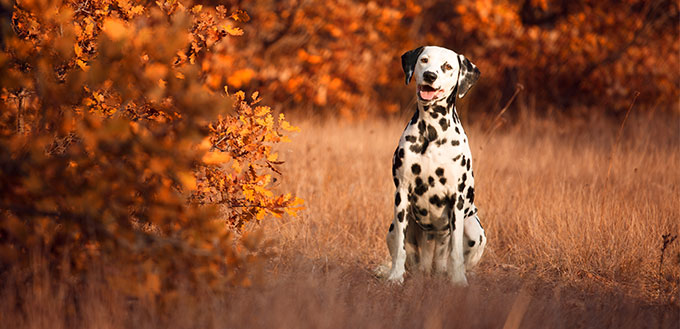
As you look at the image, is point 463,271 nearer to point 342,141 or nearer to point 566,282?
point 566,282

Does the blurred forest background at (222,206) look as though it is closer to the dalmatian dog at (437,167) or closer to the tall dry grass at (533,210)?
the tall dry grass at (533,210)

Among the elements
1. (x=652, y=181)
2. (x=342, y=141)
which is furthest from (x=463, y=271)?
(x=342, y=141)

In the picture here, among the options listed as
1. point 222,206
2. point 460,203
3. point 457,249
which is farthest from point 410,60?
point 222,206

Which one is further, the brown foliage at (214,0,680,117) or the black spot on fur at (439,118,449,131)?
the brown foliage at (214,0,680,117)

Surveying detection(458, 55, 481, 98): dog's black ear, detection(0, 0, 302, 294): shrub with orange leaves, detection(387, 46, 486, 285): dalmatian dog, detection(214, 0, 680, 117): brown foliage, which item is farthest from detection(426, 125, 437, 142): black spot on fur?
detection(214, 0, 680, 117): brown foliage

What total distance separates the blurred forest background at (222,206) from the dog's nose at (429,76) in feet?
3.31

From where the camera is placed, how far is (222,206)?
5152 mm

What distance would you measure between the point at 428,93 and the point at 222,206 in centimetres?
208

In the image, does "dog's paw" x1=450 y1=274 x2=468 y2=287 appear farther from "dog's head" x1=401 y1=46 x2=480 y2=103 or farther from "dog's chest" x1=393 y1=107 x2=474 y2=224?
"dog's head" x1=401 y1=46 x2=480 y2=103

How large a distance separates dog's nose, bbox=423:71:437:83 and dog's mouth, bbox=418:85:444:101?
0.30ft

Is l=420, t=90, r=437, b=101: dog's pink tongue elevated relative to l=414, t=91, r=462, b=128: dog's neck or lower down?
elevated

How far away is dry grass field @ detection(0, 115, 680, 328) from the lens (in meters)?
3.15

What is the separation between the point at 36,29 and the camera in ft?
11.7

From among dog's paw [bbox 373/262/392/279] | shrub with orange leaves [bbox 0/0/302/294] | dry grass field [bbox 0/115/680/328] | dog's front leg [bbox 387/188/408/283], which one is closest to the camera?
shrub with orange leaves [bbox 0/0/302/294]
